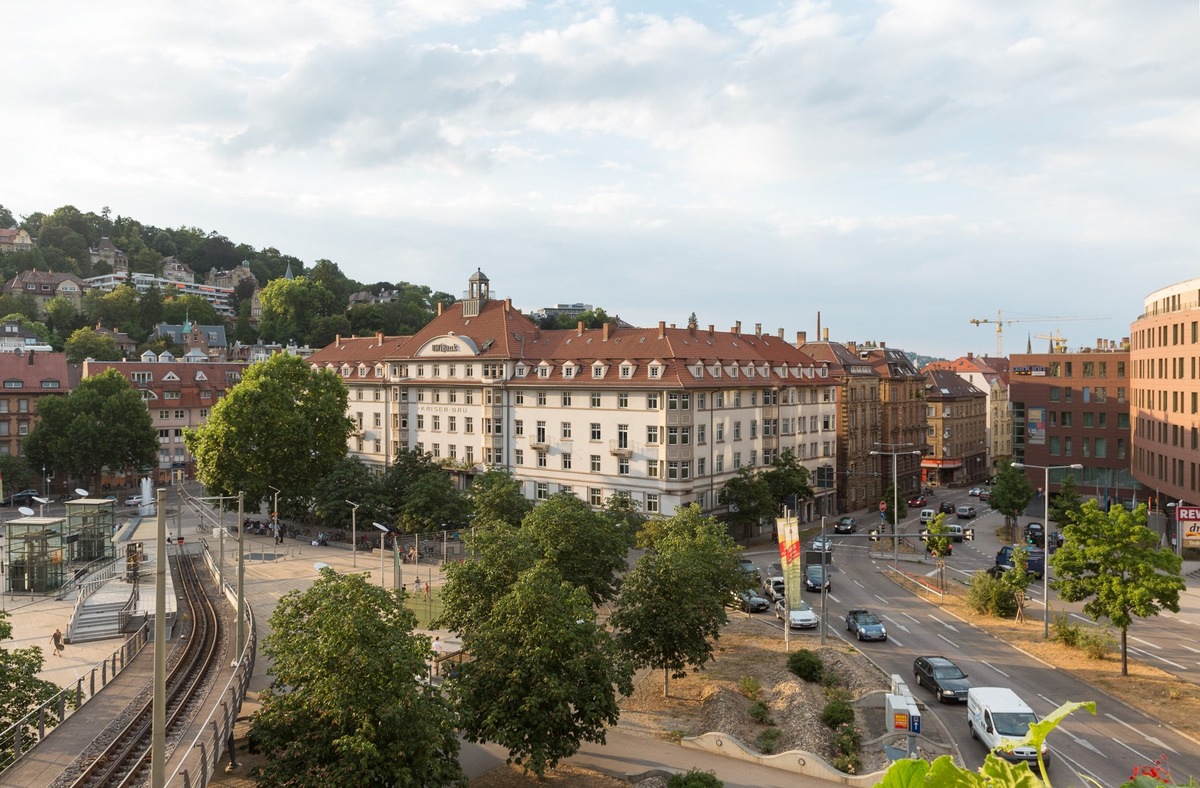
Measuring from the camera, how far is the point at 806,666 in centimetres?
3628

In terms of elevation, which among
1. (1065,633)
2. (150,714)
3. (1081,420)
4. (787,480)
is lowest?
(1065,633)

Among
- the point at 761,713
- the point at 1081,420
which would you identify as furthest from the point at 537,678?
the point at 1081,420

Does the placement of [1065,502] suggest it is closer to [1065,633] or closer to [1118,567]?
[1065,633]

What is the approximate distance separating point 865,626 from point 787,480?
98.2 feet

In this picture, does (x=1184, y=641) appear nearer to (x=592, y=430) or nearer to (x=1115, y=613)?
(x=1115, y=613)

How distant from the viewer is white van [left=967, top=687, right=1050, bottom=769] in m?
26.8

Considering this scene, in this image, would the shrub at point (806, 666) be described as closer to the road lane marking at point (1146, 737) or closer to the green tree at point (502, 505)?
the road lane marking at point (1146, 737)

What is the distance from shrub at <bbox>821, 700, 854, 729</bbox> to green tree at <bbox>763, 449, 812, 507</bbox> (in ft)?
133

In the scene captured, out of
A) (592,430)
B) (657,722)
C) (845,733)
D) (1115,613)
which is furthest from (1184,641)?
(592,430)

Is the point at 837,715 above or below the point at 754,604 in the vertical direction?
above

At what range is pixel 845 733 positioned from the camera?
28.6 metres

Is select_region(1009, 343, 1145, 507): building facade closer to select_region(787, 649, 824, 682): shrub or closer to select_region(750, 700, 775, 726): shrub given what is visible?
select_region(787, 649, 824, 682): shrub

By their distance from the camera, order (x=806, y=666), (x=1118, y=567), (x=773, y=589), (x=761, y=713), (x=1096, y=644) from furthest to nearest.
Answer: (x=773, y=589) < (x=1096, y=644) < (x=806, y=666) < (x=1118, y=567) < (x=761, y=713)

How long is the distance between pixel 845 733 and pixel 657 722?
669cm
